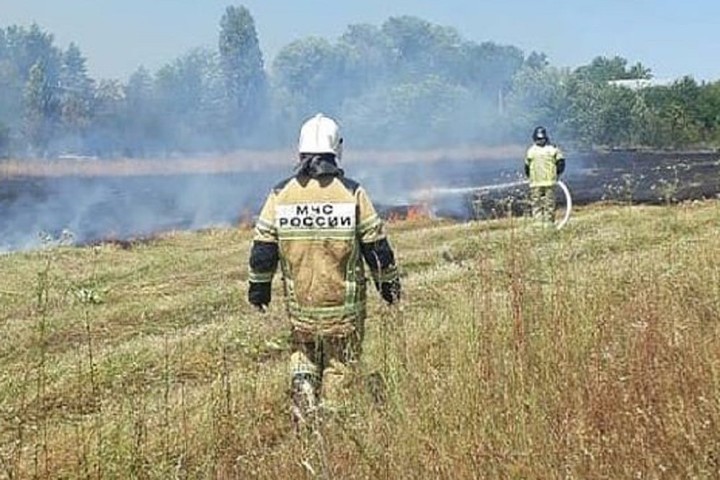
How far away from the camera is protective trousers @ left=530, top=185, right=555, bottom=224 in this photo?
13.7m

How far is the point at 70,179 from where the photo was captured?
3516 cm

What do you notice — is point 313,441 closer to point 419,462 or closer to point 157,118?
point 419,462

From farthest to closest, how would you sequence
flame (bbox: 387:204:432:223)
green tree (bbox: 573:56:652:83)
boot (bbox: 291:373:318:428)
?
green tree (bbox: 573:56:652:83) < flame (bbox: 387:204:432:223) < boot (bbox: 291:373:318:428)

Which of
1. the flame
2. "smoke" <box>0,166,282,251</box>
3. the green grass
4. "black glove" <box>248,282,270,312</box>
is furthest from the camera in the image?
"smoke" <box>0,166,282,251</box>

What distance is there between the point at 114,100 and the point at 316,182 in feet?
122

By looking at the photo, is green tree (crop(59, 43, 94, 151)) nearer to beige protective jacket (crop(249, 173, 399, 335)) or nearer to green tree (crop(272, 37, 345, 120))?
green tree (crop(272, 37, 345, 120))

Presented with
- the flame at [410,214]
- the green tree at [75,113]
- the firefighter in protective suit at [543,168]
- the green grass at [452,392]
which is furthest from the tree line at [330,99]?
the green grass at [452,392]

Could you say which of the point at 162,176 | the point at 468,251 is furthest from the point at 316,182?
the point at 162,176

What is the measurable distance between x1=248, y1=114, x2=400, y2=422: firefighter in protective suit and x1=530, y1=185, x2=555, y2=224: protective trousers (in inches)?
315

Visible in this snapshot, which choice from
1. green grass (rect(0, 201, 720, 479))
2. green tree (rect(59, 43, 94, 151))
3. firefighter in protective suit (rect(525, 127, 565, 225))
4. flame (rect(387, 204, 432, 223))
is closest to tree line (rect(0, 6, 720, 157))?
green tree (rect(59, 43, 94, 151))

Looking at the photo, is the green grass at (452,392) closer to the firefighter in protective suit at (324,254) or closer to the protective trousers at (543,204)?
the firefighter in protective suit at (324,254)

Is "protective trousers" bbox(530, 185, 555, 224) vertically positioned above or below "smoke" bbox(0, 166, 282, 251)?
above

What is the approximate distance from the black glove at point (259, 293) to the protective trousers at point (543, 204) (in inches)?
315

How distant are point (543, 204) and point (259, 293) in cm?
947
